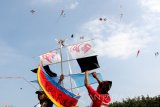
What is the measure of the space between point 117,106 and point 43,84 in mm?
64084

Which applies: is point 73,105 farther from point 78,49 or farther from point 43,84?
point 78,49

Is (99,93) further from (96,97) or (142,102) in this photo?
(142,102)

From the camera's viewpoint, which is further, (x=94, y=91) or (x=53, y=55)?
(x=53, y=55)

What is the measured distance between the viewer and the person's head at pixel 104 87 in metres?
9.39

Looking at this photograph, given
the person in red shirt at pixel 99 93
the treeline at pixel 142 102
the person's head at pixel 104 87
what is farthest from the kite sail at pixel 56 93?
the treeline at pixel 142 102

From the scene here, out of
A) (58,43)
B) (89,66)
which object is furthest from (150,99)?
(89,66)

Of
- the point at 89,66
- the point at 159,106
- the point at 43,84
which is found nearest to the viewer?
the point at 43,84

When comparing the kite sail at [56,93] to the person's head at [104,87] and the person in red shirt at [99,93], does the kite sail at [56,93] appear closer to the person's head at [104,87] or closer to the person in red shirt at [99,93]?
the person in red shirt at [99,93]

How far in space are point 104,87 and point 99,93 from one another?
0.19 metres

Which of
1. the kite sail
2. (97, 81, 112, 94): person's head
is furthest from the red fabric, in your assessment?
the kite sail

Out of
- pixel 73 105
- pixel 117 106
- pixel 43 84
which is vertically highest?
pixel 43 84

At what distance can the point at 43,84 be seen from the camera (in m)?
9.95

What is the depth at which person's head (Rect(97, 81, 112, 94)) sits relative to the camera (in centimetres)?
939

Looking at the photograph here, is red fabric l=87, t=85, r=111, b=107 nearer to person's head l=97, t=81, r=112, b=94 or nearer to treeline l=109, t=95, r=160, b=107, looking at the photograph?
person's head l=97, t=81, r=112, b=94
